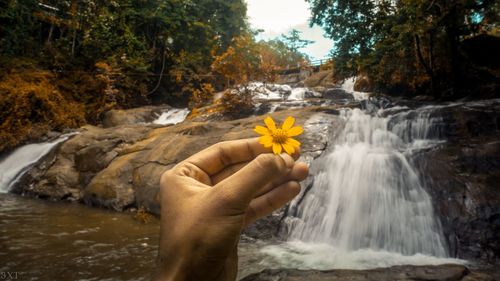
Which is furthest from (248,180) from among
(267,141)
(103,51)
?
(103,51)

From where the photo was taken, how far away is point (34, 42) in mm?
12633

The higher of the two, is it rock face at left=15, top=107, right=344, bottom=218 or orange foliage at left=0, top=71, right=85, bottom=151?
orange foliage at left=0, top=71, right=85, bottom=151

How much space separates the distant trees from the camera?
7.60 metres

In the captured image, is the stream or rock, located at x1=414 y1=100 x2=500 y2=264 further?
rock, located at x1=414 y1=100 x2=500 y2=264

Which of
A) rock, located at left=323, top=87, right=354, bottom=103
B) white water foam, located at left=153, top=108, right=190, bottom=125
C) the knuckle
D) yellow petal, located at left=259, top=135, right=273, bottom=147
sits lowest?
white water foam, located at left=153, top=108, right=190, bottom=125

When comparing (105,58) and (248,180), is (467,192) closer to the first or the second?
(248,180)

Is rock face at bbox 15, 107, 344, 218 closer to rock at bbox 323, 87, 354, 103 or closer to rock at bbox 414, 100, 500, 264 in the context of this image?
rock at bbox 414, 100, 500, 264

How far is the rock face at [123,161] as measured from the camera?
19.1ft

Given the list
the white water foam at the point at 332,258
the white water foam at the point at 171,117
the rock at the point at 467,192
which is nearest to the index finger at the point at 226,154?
the white water foam at the point at 332,258

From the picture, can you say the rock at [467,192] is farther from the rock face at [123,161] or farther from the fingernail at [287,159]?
the fingernail at [287,159]

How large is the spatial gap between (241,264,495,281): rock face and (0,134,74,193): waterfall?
7492 mm

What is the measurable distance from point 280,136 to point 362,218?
3.28 m

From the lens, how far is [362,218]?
405 cm

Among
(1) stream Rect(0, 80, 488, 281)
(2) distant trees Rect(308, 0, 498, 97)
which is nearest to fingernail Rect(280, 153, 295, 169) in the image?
(1) stream Rect(0, 80, 488, 281)
